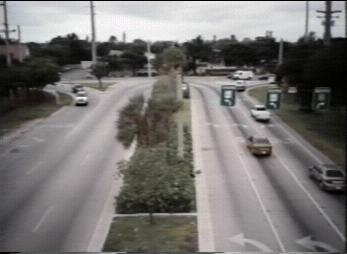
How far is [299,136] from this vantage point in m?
2.18

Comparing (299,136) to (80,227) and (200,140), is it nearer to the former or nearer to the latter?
(200,140)

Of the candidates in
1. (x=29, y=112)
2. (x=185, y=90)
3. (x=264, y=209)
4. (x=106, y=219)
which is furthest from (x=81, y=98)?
(x=264, y=209)

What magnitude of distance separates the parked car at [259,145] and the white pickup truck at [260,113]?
105mm

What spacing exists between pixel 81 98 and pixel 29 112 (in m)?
0.29

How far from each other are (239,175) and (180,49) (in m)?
0.74

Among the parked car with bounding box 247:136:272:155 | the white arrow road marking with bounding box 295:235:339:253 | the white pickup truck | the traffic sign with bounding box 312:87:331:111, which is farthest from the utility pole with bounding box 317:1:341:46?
the white arrow road marking with bounding box 295:235:339:253

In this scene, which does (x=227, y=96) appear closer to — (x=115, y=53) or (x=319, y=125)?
(x=319, y=125)

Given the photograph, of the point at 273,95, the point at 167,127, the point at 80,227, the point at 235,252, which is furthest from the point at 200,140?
the point at 80,227

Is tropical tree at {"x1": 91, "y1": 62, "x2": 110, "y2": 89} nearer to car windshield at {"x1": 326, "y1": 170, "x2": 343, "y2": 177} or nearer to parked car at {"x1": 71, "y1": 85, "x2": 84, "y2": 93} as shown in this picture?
parked car at {"x1": 71, "y1": 85, "x2": 84, "y2": 93}

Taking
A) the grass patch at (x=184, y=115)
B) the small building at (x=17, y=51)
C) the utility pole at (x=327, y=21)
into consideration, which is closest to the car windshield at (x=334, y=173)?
the utility pole at (x=327, y=21)

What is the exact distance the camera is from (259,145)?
223cm

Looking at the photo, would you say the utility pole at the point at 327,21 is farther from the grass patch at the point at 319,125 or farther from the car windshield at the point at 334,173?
the car windshield at the point at 334,173

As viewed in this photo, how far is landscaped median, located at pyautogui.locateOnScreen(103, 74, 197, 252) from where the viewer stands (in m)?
2.14

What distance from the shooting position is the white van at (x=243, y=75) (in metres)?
2.33
